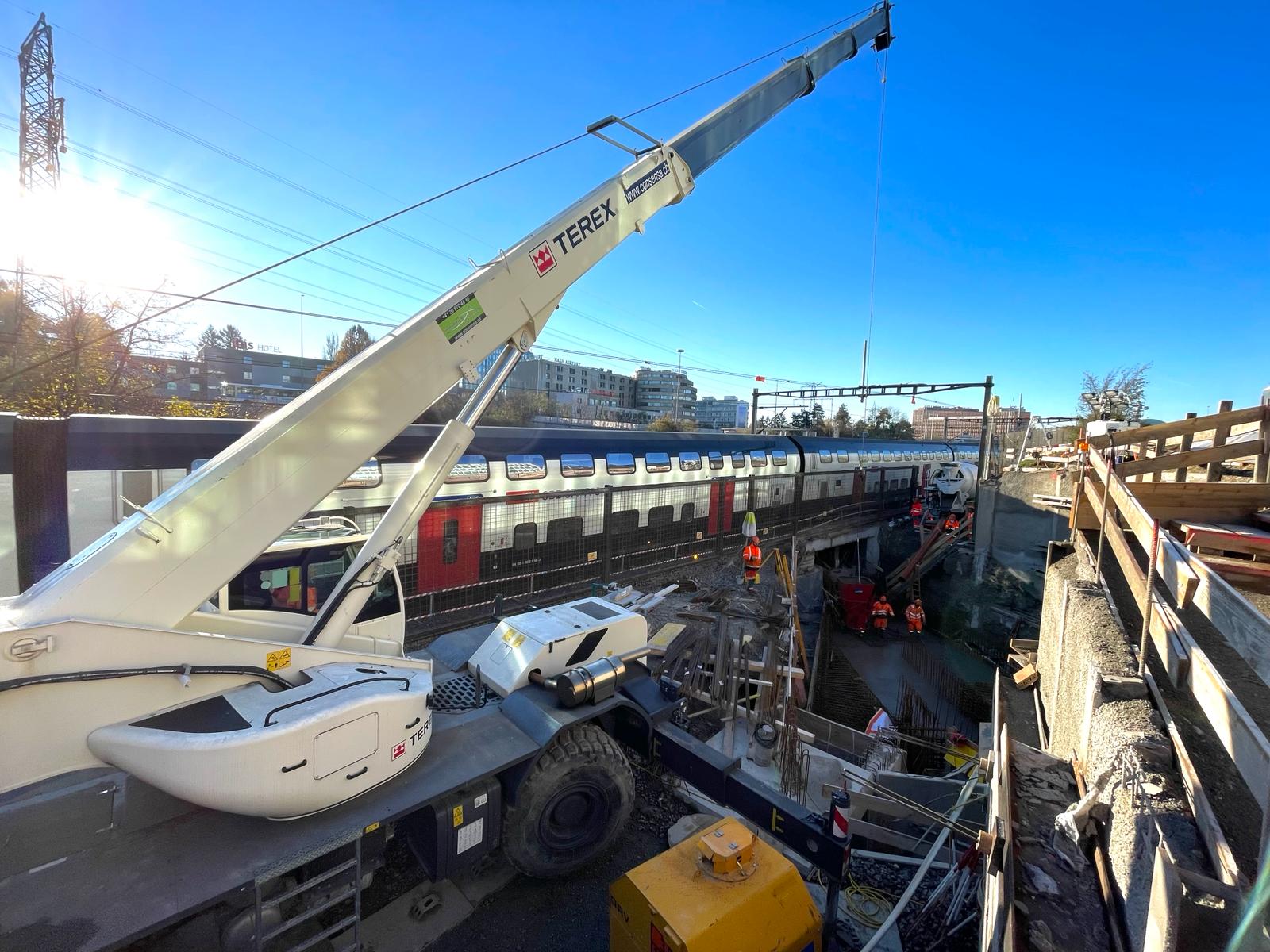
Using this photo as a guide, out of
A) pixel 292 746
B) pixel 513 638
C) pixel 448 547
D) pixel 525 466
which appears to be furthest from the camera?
pixel 525 466

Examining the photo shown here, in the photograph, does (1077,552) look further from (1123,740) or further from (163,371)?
(163,371)

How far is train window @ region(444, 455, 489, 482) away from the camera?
9125 millimetres

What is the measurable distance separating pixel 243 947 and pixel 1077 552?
890cm

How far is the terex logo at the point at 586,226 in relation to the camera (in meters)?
4.43

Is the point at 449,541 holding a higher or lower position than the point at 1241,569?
lower

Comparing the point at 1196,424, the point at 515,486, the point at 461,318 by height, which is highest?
the point at 461,318

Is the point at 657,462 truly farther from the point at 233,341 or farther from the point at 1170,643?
the point at 233,341

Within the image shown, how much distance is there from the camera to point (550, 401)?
1993 inches

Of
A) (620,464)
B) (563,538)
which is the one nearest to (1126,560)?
(563,538)

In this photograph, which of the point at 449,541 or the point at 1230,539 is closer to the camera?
the point at 1230,539

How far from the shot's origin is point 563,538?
10555mm

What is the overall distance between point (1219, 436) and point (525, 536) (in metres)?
9.66

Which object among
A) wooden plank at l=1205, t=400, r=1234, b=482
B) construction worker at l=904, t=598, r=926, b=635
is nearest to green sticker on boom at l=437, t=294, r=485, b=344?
wooden plank at l=1205, t=400, r=1234, b=482

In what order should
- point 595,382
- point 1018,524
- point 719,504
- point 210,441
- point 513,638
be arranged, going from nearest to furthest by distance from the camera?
point 513,638, point 210,441, point 719,504, point 1018,524, point 595,382
